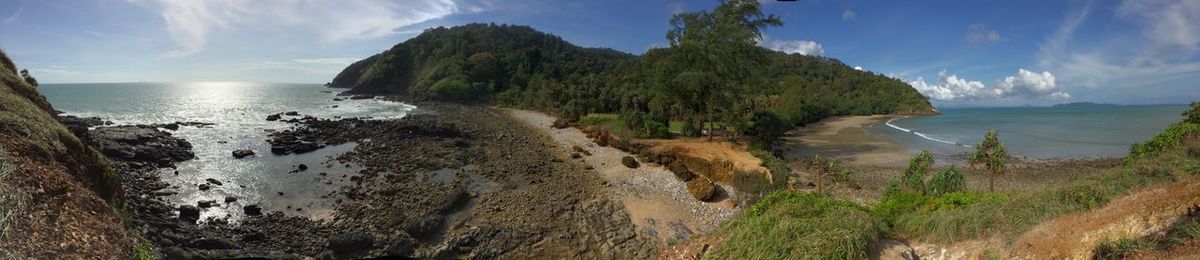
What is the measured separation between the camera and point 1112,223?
21.2 feet

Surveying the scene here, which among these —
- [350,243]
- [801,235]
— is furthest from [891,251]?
[350,243]

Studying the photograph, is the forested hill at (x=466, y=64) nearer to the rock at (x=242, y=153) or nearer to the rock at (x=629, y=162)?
the rock at (x=242, y=153)

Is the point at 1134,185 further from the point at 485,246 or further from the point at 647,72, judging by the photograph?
the point at 647,72

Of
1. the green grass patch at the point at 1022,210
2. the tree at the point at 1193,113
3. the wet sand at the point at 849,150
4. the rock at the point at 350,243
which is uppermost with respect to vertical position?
the tree at the point at 1193,113

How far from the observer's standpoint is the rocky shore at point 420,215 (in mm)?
14815

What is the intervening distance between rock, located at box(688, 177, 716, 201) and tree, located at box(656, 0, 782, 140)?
10.8 m

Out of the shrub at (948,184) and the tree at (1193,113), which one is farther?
the tree at (1193,113)

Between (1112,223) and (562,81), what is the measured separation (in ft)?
291

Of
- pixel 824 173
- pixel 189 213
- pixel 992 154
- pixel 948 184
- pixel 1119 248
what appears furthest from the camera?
pixel 824 173

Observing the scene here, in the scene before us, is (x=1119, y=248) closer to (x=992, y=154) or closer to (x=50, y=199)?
(x=50, y=199)

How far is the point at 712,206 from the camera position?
1947 cm

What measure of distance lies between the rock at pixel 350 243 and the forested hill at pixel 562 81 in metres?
26.9

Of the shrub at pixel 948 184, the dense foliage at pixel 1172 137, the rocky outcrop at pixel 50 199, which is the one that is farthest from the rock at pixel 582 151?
the dense foliage at pixel 1172 137

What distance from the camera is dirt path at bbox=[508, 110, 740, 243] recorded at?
17.0m
